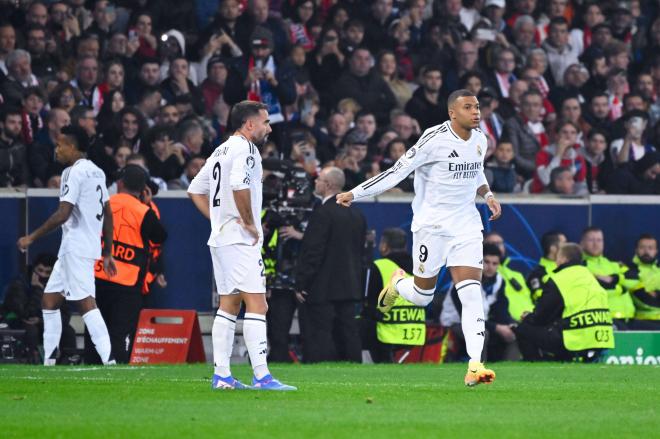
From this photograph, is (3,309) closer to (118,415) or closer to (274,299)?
(274,299)

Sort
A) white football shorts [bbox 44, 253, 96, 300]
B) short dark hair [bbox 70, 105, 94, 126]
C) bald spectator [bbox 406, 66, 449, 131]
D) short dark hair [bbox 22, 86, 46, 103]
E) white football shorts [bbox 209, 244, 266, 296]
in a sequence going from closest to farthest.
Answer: white football shorts [bbox 209, 244, 266, 296] < white football shorts [bbox 44, 253, 96, 300] < short dark hair [bbox 70, 105, 94, 126] < short dark hair [bbox 22, 86, 46, 103] < bald spectator [bbox 406, 66, 449, 131]

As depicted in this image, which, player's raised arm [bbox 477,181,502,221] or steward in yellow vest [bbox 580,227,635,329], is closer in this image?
player's raised arm [bbox 477,181,502,221]

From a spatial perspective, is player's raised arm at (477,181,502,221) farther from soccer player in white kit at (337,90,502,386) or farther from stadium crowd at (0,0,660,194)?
stadium crowd at (0,0,660,194)

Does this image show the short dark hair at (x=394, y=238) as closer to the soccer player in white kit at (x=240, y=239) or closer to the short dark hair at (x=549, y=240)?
the short dark hair at (x=549, y=240)

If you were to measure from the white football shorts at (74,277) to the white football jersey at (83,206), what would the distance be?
7 cm

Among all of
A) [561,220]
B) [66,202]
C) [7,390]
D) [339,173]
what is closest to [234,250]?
[7,390]

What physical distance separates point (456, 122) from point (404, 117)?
9.05m

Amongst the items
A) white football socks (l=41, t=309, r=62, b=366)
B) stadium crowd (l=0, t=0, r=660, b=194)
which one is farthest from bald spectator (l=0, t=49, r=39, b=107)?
white football socks (l=41, t=309, r=62, b=366)

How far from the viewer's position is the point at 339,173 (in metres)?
17.8

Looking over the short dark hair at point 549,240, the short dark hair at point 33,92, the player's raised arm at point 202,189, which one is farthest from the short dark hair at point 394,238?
the player's raised arm at point 202,189

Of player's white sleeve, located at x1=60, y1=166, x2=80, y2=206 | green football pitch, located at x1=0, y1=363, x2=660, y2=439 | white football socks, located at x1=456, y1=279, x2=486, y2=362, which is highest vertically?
player's white sleeve, located at x1=60, y1=166, x2=80, y2=206

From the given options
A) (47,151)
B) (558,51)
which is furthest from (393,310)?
(558,51)

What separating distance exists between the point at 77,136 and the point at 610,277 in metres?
7.56

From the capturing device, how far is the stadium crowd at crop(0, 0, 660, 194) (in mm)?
19609
